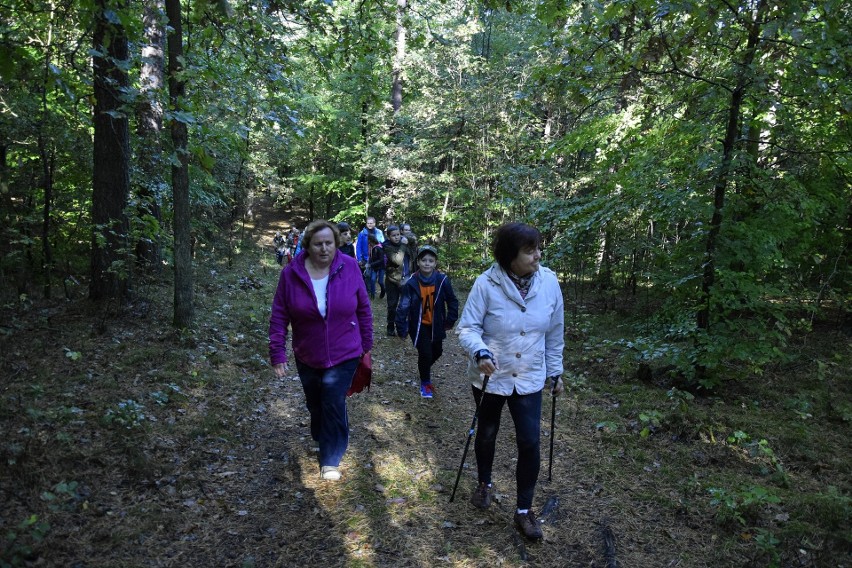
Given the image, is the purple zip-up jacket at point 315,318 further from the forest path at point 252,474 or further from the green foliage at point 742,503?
the green foliage at point 742,503

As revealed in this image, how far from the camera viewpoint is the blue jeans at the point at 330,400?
438 cm

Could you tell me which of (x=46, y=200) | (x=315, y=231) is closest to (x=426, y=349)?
(x=315, y=231)

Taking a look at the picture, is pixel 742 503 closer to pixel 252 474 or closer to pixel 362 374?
pixel 362 374

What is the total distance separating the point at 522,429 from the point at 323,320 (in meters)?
1.81

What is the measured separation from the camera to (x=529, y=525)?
152 inches

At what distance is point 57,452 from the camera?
400 cm

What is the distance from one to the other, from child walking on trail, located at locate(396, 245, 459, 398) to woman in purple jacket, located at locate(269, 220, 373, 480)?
2.67m

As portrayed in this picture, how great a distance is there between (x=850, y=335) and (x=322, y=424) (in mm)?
9364

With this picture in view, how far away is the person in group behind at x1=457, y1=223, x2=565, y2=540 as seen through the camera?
Result: 3.70 m

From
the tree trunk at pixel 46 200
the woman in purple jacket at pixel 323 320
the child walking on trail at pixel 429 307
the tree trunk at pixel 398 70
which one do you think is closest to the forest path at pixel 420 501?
the woman in purple jacket at pixel 323 320

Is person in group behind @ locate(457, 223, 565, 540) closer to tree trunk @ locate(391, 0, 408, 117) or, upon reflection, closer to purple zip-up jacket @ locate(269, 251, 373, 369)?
purple zip-up jacket @ locate(269, 251, 373, 369)

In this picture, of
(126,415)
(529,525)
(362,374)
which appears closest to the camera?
(529,525)

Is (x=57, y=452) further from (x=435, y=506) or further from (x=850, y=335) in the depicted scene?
(x=850, y=335)

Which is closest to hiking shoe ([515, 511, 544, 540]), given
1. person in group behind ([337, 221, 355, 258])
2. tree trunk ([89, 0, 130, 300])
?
tree trunk ([89, 0, 130, 300])
